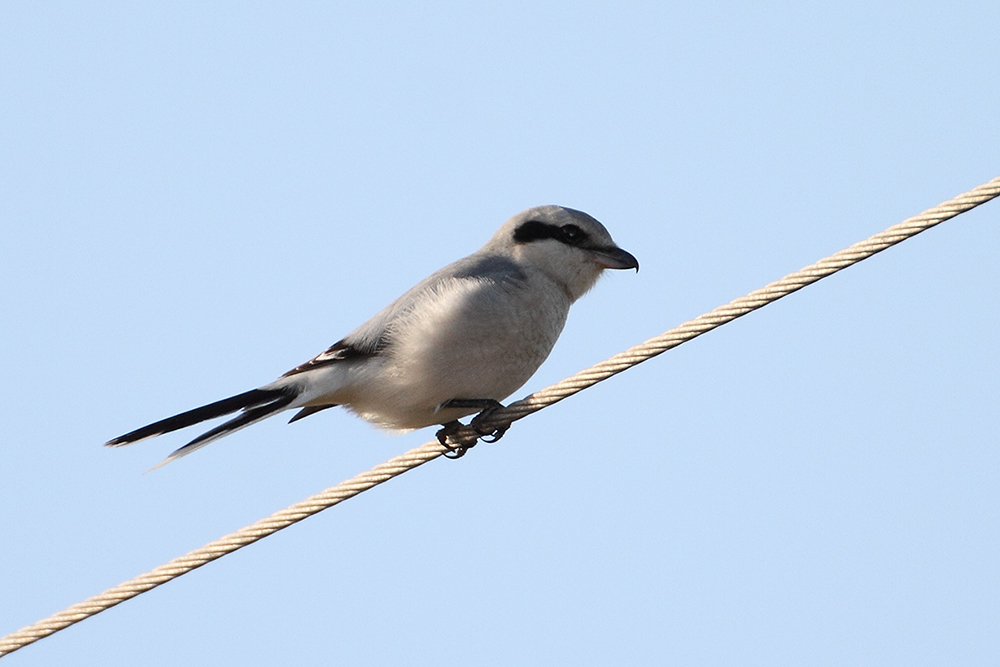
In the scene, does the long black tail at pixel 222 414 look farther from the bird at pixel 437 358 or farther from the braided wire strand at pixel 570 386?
the braided wire strand at pixel 570 386

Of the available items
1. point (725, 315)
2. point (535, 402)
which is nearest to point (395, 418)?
point (535, 402)

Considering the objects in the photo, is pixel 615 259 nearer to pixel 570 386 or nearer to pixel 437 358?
pixel 437 358

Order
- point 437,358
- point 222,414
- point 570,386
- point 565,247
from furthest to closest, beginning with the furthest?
point 565,247 → point 437,358 → point 222,414 → point 570,386

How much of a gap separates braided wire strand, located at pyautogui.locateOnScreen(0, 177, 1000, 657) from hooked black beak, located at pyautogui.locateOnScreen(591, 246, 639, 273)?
172cm

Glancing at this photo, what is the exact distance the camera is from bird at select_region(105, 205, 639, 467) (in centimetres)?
458

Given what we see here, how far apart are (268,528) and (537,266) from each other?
2.12m

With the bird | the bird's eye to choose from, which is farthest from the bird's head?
the bird

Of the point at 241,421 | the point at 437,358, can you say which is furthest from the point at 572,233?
the point at 241,421

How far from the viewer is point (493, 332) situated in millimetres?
4660

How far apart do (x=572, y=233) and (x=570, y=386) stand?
75.0 inches

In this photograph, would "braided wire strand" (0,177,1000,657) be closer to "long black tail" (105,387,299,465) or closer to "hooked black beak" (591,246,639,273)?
"long black tail" (105,387,299,465)

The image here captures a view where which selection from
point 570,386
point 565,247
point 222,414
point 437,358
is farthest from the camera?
point 565,247

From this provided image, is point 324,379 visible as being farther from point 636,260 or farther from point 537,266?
point 636,260

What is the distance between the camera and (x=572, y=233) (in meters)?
5.36
